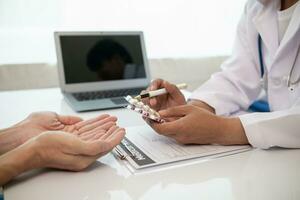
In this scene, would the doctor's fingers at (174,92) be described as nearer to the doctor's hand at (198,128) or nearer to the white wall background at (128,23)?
the doctor's hand at (198,128)

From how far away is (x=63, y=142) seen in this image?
0.49 m

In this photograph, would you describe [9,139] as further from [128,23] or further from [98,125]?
[128,23]

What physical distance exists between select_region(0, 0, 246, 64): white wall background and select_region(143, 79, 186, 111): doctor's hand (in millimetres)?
673

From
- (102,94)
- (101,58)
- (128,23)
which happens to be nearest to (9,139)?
(102,94)

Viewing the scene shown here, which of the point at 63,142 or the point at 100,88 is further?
the point at 100,88

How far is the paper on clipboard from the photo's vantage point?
1.81ft

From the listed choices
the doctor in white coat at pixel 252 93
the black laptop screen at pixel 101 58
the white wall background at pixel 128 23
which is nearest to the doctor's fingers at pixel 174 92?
the doctor in white coat at pixel 252 93

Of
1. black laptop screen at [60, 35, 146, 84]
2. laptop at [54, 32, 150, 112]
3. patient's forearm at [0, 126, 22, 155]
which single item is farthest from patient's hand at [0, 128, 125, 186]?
black laptop screen at [60, 35, 146, 84]

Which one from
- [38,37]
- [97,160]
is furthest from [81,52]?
[97,160]

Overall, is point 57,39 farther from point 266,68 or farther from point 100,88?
point 266,68

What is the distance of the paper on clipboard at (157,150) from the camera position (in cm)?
55

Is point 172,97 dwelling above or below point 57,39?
below

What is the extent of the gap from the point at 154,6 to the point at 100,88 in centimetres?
54

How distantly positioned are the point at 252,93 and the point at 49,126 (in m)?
0.68
